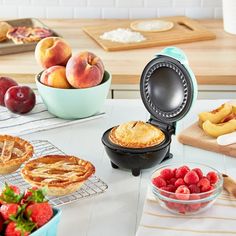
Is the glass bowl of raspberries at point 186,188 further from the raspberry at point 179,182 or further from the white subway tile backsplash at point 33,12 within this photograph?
the white subway tile backsplash at point 33,12

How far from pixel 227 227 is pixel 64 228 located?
37 centimetres

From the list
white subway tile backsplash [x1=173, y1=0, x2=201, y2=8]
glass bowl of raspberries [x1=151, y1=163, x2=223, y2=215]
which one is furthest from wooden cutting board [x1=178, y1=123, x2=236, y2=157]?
white subway tile backsplash [x1=173, y1=0, x2=201, y2=8]

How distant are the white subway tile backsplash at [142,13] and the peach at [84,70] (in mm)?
1564

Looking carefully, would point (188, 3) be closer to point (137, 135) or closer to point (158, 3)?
point (158, 3)

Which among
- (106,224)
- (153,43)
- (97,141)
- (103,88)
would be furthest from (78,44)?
(106,224)

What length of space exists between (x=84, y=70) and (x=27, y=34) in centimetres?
116

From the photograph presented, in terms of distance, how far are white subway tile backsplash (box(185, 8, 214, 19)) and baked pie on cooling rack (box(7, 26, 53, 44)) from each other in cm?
81

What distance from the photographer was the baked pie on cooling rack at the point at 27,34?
130 inches

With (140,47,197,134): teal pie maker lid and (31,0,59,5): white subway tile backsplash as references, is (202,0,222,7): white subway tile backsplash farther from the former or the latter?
(140,47,197,134): teal pie maker lid

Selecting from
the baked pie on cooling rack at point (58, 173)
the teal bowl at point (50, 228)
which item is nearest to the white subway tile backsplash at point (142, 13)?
the baked pie on cooling rack at point (58, 173)

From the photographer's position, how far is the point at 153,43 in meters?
3.34

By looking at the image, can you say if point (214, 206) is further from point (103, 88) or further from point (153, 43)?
point (153, 43)

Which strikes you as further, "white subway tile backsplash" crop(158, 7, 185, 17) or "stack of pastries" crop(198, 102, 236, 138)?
"white subway tile backsplash" crop(158, 7, 185, 17)

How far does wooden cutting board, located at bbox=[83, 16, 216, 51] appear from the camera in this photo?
3316 mm
